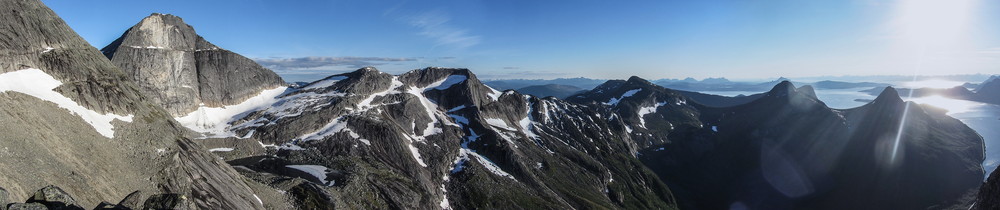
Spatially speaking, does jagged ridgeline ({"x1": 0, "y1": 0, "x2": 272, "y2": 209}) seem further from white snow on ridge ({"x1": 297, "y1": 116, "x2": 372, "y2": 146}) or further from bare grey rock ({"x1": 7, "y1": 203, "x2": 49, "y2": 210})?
white snow on ridge ({"x1": 297, "y1": 116, "x2": 372, "y2": 146})

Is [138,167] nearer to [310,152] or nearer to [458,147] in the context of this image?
[310,152]

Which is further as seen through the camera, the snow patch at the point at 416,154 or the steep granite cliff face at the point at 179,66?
the snow patch at the point at 416,154

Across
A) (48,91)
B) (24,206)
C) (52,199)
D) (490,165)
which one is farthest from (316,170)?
(24,206)

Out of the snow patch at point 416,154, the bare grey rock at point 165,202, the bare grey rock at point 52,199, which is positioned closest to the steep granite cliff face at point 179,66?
the snow patch at point 416,154

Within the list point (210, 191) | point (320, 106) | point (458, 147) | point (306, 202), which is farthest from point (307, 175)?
point (458, 147)

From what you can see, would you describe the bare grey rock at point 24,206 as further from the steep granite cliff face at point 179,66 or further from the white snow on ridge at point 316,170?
the steep granite cliff face at point 179,66

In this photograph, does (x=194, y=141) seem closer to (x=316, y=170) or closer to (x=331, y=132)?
(x=316, y=170)

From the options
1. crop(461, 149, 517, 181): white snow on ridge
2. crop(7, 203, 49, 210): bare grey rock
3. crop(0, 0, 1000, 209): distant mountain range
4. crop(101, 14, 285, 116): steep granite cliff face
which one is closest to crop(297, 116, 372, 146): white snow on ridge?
crop(0, 0, 1000, 209): distant mountain range
